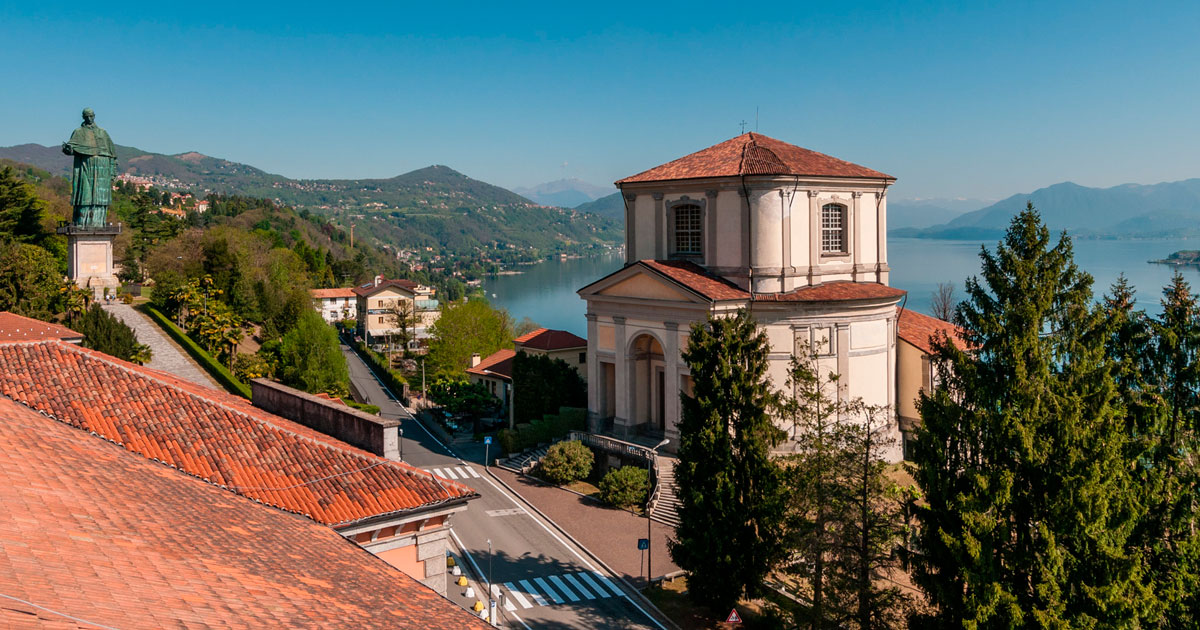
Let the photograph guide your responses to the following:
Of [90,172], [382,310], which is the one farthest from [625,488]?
[382,310]

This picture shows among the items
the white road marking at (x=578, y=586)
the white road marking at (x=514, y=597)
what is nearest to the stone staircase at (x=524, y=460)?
the white road marking at (x=578, y=586)

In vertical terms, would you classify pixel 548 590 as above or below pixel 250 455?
below

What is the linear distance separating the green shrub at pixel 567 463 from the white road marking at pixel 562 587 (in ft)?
29.9

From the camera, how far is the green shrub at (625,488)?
108 feet

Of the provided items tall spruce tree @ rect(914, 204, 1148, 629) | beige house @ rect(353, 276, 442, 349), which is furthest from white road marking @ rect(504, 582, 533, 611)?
beige house @ rect(353, 276, 442, 349)

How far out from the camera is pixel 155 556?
8.10 meters

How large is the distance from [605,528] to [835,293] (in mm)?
13761

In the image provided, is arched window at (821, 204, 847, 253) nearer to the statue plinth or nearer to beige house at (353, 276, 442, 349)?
the statue plinth

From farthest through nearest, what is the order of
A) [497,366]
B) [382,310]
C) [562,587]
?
1. [382,310]
2. [497,366]
3. [562,587]

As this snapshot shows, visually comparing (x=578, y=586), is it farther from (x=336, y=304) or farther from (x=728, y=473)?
(x=336, y=304)

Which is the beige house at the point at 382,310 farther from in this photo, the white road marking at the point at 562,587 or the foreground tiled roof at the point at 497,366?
the white road marking at the point at 562,587

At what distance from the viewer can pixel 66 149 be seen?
57219mm

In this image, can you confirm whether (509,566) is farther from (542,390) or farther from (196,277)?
(196,277)

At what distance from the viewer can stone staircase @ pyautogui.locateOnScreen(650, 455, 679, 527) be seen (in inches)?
1243
